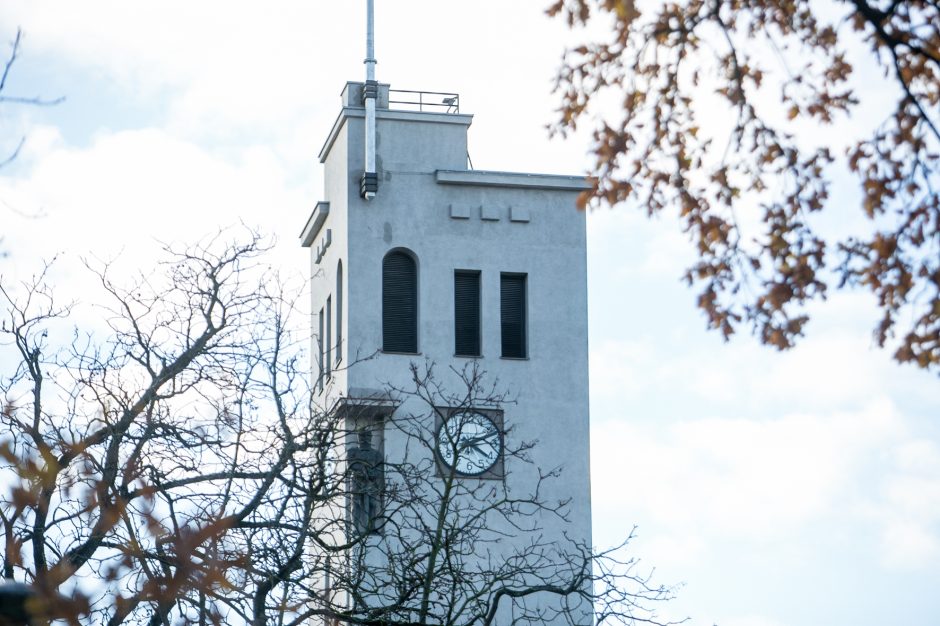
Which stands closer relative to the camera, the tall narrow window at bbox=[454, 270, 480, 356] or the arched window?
the arched window

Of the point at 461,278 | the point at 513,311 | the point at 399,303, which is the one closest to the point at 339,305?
the point at 399,303

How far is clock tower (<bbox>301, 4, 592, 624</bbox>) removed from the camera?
36.5 m

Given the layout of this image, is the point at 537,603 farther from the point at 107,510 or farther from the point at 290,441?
the point at 107,510

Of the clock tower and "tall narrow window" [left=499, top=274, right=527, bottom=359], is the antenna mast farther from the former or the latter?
"tall narrow window" [left=499, top=274, right=527, bottom=359]

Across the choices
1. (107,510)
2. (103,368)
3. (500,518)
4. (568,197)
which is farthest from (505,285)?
(107,510)

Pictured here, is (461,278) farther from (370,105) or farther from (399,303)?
(370,105)

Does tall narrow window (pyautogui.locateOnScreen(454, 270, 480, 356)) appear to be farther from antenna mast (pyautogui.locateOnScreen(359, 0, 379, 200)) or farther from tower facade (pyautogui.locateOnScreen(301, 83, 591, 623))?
antenna mast (pyautogui.locateOnScreen(359, 0, 379, 200))

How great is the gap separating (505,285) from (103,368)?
2205cm

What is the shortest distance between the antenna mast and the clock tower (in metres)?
0.04

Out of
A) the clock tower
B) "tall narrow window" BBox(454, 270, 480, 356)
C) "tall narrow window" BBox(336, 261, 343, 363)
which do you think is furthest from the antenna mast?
"tall narrow window" BBox(454, 270, 480, 356)

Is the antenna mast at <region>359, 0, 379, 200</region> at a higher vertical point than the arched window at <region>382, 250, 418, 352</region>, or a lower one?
higher

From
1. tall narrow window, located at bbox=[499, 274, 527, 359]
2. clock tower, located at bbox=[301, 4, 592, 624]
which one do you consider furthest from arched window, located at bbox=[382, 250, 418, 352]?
tall narrow window, located at bbox=[499, 274, 527, 359]

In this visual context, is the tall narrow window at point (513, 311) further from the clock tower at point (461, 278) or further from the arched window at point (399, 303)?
the arched window at point (399, 303)

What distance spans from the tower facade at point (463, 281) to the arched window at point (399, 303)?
3cm
